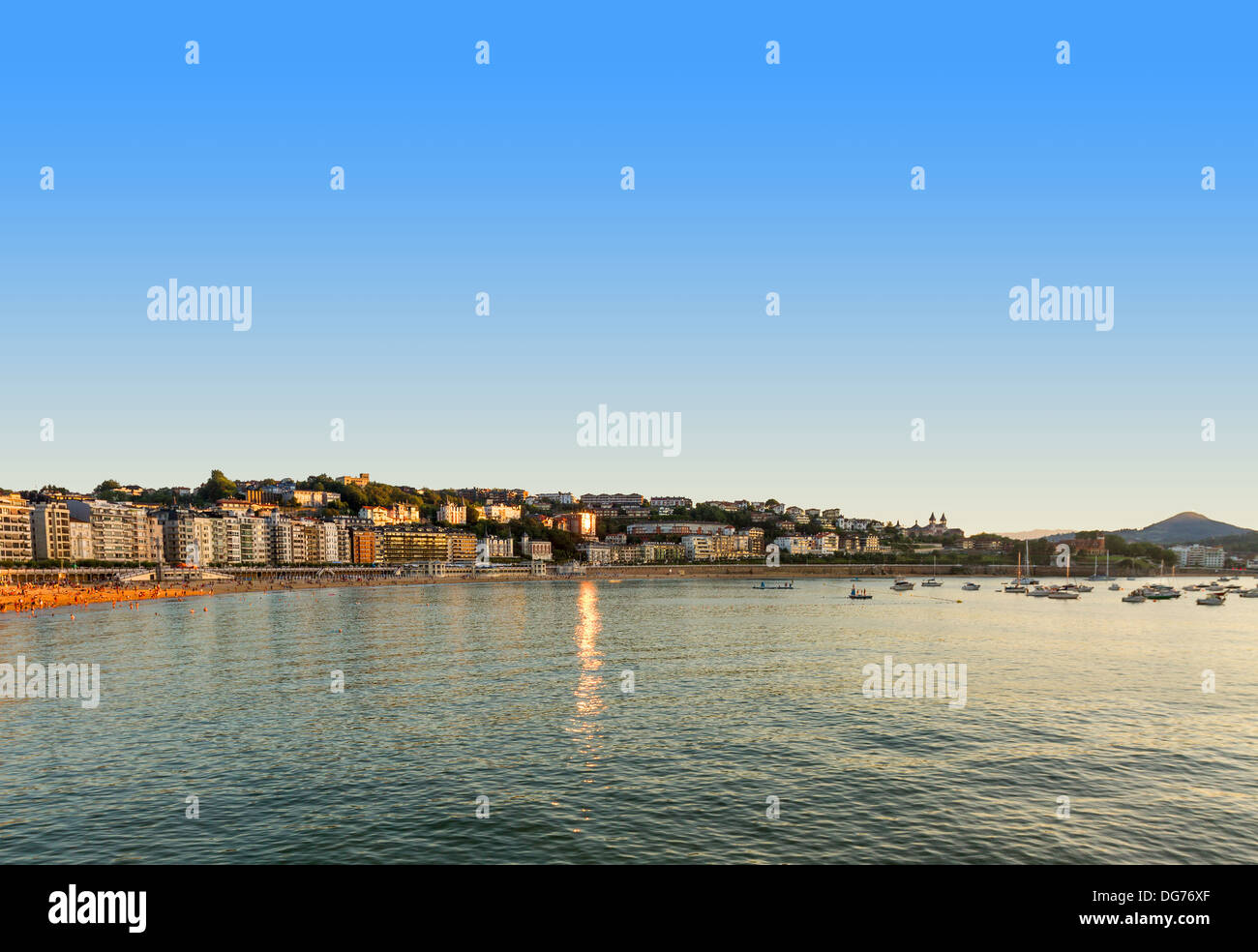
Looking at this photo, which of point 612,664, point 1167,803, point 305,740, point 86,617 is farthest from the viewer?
point 86,617

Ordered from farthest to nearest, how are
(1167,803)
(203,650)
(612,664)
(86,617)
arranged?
(86,617), (203,650), (612,664), (1167,803)

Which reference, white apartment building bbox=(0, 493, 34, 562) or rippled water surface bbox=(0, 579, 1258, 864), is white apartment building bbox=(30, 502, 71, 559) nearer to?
white apartment building bbox=(0, 493, 34, 562)

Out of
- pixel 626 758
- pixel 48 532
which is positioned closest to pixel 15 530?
pixel 48 532

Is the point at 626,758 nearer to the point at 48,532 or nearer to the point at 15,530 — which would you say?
the point at 15,530

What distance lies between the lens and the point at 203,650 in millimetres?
60312

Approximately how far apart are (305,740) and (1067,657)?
51.0 meters

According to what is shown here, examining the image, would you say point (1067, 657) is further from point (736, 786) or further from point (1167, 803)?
point (736, 786)

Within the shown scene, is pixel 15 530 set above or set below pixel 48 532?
above

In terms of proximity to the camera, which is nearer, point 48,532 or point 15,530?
point 15,530

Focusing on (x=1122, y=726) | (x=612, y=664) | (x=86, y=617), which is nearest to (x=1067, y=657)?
(x=1122, y=726)

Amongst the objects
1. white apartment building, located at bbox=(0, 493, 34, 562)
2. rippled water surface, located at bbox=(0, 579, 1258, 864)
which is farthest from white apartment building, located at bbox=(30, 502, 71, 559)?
rippled water surface, located at bbox=(0, 579, 1258, 864)

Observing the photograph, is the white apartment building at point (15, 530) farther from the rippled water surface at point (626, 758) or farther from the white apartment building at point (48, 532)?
the rippled water surface at point (626, 758)

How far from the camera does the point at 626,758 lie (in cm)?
2889

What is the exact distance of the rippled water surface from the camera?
20.7 m
